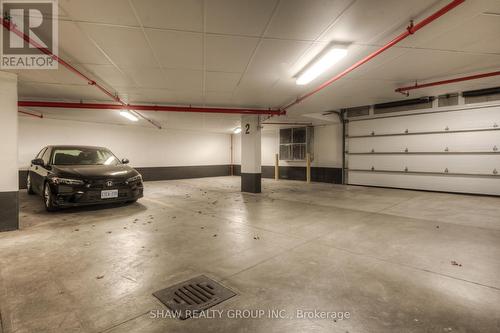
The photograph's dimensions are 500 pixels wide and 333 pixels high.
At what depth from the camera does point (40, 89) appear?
194 inches

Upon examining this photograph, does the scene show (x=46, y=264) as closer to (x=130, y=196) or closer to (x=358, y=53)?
(x=130, y=196)

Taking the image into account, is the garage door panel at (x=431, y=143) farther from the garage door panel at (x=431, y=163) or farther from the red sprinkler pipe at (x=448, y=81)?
the red sprinkler pipe at (x=448, y=81)

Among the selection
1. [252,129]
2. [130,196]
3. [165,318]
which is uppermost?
[252,129]

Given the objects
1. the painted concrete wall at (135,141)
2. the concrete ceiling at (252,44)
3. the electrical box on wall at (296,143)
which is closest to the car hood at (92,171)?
the concrete ceiling at (252,44)

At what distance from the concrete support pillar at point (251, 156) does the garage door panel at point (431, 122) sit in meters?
4.02

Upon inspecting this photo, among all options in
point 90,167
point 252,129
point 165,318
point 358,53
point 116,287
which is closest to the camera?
point 165,318

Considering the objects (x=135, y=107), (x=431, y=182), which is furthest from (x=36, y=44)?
(x=431, y=182)

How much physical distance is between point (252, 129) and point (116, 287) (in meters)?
5.96

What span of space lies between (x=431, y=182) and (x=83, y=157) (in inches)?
369

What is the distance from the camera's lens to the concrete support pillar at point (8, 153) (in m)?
3.42

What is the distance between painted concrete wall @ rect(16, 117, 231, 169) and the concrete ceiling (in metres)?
3.50

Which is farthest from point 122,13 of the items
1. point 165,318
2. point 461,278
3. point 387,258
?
point 461,278

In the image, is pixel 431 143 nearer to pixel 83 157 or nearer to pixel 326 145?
pixel 326 145

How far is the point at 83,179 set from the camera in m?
4.25
